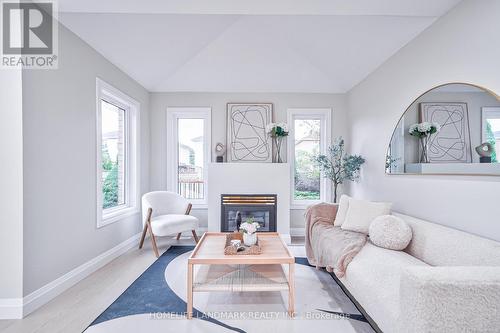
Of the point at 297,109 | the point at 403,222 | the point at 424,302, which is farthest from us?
the point at 297,109

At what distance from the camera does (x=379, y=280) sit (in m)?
1.67

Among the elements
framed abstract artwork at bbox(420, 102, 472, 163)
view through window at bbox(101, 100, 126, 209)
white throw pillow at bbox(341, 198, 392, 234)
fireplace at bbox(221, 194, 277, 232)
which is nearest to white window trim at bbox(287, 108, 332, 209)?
fireplace at bbox(221, 194, 277, 232)

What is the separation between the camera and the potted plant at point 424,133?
226 cm

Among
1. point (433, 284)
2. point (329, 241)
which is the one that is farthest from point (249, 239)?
point (433, 284)

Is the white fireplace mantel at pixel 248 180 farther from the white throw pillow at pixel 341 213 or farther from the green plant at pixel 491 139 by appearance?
the green plant at pixel 491 139

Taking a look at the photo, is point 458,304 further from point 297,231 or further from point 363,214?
point 297,231

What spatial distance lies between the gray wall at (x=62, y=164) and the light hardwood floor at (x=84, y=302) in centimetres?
21

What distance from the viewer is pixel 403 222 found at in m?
2.22

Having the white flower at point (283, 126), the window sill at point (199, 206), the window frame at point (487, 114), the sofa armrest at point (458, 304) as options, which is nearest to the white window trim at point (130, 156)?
the window sill at point (199, 206)

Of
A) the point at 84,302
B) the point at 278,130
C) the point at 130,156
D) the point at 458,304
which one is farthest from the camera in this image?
the point at 278,130

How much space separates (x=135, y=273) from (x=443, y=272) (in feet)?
9.23

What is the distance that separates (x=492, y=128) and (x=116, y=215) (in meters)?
3.97

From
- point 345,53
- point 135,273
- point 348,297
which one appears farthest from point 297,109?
point 135,273

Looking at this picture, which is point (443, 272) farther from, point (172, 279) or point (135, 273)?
point (135, 273)
